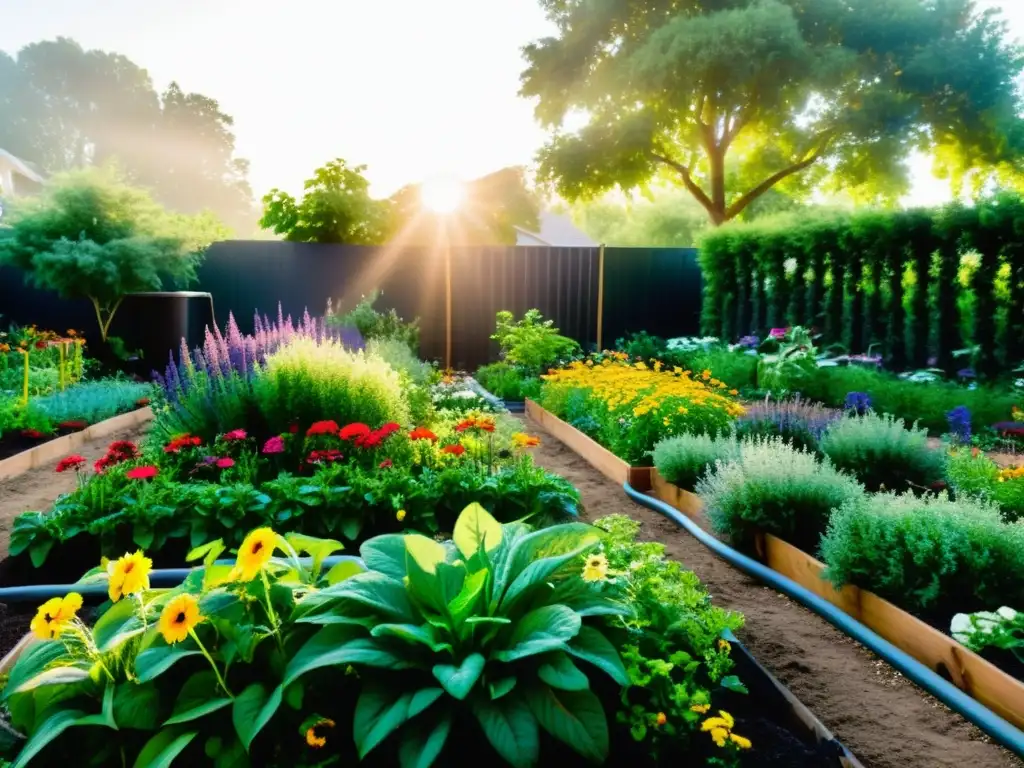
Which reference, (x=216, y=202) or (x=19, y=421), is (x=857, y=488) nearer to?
(x=19, y=421)

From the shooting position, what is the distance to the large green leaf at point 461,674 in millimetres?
1666

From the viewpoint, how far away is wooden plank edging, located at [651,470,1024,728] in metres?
2.48

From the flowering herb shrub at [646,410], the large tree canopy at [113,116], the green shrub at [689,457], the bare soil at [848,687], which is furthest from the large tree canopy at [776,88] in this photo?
the large tree canopy at [113,116]

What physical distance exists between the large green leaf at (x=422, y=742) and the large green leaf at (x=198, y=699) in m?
0.38

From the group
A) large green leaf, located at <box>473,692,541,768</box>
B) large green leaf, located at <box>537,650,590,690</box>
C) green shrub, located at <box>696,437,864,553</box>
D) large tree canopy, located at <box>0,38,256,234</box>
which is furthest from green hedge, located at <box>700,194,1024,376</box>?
large tree canopy, located at <box>0,38,256,234</box>

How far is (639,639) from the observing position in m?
2.18

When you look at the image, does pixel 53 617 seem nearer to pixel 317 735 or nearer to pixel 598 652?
pixel 317 735

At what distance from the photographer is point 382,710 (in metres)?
1.78

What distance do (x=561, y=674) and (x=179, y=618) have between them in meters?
0.79

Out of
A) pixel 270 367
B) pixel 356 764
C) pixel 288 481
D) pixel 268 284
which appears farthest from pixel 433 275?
pixel 356 764

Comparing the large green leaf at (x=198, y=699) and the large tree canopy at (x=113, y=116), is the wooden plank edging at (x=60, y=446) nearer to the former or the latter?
the large green leaf at (x=198, y=699)

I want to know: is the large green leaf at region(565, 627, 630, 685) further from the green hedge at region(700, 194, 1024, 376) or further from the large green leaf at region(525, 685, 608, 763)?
the green hedge at region(700, 194, 1024, 376)

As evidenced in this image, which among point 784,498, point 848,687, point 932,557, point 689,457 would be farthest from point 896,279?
point 848,687

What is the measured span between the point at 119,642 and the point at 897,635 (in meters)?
2.51
